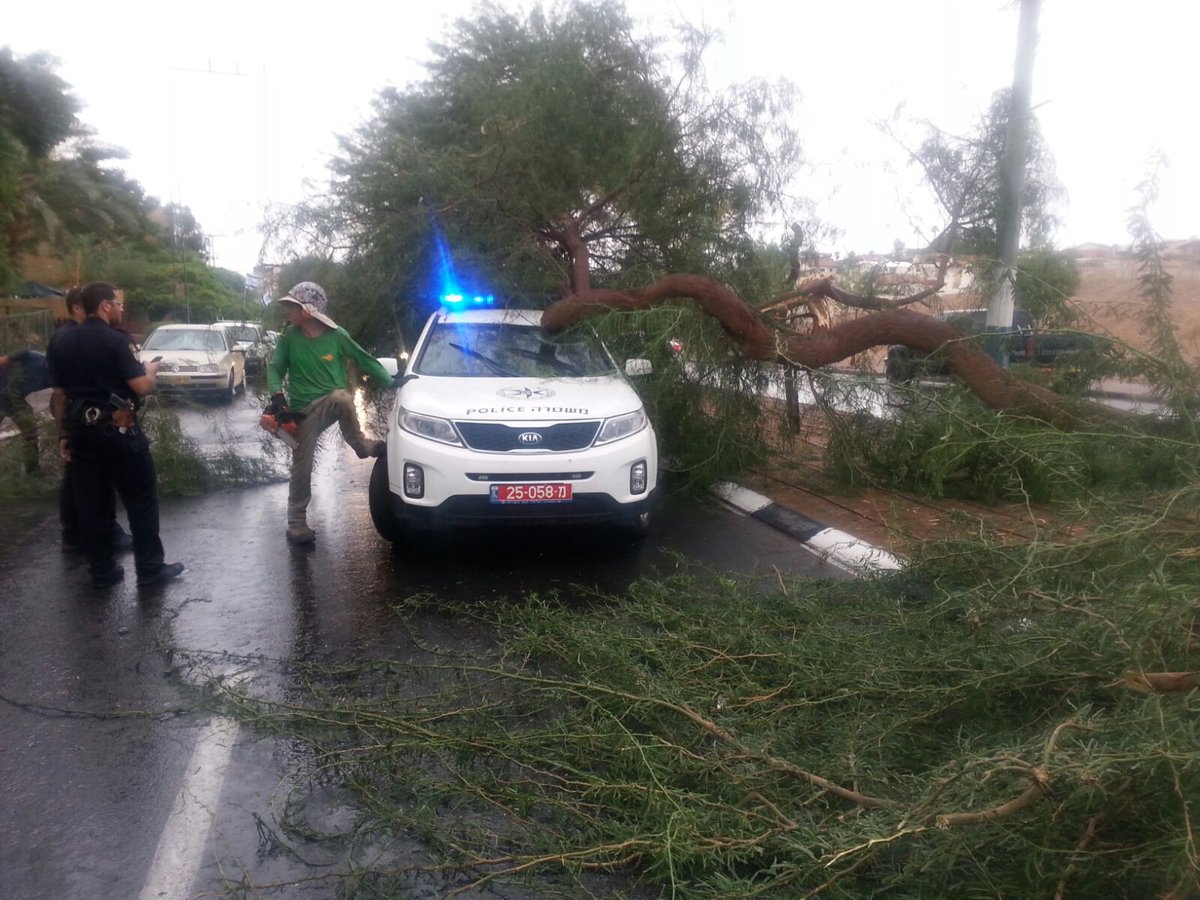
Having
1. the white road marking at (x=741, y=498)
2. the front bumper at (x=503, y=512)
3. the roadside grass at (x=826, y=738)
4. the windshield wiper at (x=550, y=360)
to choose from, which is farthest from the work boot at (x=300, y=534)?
the white road marking at (x=741, y=498)

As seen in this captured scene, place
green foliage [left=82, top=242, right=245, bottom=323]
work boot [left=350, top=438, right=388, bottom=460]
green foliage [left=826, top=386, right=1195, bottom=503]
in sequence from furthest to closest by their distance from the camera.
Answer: green foliage [left=82, top=242, right=245, bottom=323] < work boot [left=350, top=438, right=388, bottom=460] < green foliage [left=826, top=386, right=1195, bottom=503]

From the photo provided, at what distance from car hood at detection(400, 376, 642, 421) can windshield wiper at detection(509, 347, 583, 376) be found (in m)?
0.34

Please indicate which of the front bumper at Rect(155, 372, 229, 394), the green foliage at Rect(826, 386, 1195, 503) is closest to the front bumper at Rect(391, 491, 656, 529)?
the green foliage at Rect(826, 386, 1195, 503)

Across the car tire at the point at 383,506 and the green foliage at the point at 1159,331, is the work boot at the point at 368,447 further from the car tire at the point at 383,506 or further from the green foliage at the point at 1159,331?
the green foliage at the point at 1159,331

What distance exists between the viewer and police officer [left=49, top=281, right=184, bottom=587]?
5.82 meters

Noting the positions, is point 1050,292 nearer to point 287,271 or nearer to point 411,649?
point 411,649

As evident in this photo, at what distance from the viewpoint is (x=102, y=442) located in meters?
5.84

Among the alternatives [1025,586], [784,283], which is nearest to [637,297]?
[784,283]

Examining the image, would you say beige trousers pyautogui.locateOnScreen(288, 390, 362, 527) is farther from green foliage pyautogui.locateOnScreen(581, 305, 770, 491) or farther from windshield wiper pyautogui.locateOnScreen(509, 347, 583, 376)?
green foliage pyautogui.locateOnScreen(581, 305, 770, 491)

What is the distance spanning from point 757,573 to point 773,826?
3.16 meters

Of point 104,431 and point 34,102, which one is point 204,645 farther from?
point 34,102

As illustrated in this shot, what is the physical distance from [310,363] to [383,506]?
1.27m

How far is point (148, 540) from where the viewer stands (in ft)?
20.0

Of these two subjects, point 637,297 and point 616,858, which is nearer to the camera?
point 616,858
